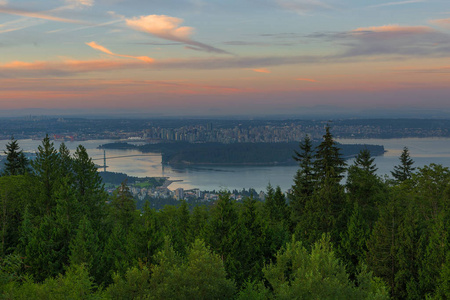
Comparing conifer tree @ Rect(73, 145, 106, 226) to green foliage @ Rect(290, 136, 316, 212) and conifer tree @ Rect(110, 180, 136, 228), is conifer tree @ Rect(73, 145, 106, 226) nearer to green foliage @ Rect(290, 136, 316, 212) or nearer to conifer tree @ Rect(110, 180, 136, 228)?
conifer tree @ Rect(110, 180, 136, 228)

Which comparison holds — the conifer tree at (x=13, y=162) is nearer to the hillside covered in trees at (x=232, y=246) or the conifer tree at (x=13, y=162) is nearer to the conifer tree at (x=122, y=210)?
the conifer tree at (x=122, y=210)

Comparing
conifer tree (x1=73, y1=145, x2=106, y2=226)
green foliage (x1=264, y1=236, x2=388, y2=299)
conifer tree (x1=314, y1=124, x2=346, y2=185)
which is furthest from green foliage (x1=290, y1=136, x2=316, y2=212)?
green foliage (x1=264, y1=236, x2=388, y2=299)

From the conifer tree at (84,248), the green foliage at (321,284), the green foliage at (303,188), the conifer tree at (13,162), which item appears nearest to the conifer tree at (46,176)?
the conifer tree at (84,248)

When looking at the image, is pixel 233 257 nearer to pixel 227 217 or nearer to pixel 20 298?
pixel 227 217

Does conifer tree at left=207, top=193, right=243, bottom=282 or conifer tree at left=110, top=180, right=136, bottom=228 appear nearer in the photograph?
conifer tree at left=207, top=193, right=243, bottom=282

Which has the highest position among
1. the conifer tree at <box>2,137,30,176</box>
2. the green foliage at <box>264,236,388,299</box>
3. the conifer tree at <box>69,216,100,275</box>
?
the conifer tree at <box>2,137,30,176</box>

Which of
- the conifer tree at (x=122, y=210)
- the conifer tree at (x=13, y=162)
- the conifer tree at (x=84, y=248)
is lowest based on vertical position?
the conifer tree at (x=122, y=210)

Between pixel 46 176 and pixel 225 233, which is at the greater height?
pixel 46 176

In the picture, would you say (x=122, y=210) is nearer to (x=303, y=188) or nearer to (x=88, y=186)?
(x=88, y=186)

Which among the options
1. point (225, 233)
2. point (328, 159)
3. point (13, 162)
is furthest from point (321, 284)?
point (13, 162)
